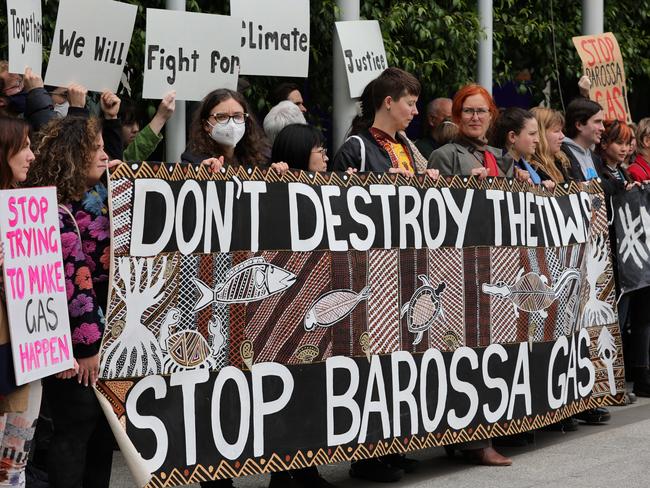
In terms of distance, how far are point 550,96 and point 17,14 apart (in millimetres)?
7021

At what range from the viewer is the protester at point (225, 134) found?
19.4 ft

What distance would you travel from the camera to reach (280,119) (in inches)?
296

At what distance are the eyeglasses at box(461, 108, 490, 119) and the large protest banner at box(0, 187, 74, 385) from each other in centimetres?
304

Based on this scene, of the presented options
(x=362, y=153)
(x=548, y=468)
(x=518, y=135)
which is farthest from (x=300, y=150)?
(x=548, y=468)

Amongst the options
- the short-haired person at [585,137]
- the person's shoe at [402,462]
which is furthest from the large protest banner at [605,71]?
the person's shoe at [402,462]

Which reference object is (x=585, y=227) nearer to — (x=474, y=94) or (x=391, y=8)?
A: (x=474, y=94)

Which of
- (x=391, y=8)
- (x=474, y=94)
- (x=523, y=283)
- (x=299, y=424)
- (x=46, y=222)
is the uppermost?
(x=391, y=8)

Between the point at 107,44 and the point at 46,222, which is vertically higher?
the point at 107,44

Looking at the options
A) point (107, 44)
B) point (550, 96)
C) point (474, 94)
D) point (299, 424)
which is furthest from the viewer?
point (550, 96)

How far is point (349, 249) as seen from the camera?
600cm

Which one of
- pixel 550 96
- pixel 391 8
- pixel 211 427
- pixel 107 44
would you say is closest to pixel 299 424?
pixel 211 427

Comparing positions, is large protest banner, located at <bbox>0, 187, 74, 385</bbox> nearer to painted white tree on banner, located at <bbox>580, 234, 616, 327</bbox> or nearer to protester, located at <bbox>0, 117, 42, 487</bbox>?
protester, located at <bbox>0, 117, 42, 487</bbox>

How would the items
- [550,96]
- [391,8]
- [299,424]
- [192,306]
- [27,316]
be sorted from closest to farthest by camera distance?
[27,316]
[192,306]
[299,424]
[391,8]
[550,96]

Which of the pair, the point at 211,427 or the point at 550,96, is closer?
the point at 211,427
